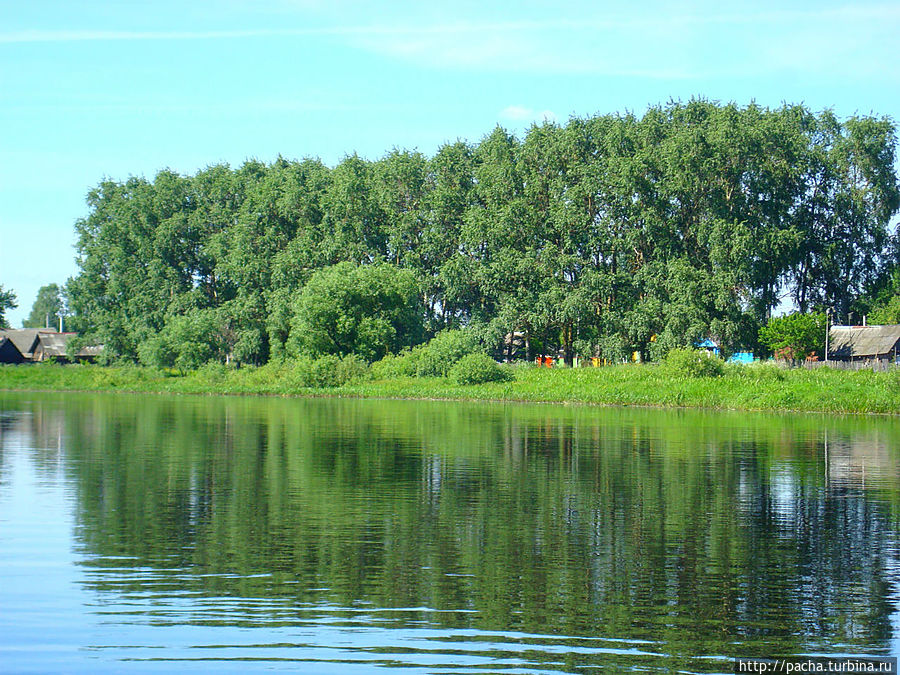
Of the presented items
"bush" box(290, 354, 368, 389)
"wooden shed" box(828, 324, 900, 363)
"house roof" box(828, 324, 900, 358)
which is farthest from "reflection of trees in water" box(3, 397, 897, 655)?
"house roof" box(828, 324, 900, 358)

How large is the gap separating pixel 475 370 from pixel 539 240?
1515cm

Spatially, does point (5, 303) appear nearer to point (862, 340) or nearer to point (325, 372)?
point (325, 372)

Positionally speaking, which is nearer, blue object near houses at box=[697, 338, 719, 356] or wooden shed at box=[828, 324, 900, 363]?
blue object near houses at box=[697, 338, 719, 356]

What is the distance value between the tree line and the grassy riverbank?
4447mm

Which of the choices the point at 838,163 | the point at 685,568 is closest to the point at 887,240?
the point at 838,163

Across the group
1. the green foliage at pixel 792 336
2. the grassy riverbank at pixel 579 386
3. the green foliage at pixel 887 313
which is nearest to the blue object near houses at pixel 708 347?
the green foliage at pixel 792 336

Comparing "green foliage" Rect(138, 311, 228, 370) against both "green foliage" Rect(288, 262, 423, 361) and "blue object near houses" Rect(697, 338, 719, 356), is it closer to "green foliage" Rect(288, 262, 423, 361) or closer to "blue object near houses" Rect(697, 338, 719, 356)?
"green foliage" Rect(288, 262, 423, 361)

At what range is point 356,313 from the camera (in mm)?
76125

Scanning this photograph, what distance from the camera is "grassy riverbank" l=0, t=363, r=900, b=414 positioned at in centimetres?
5316

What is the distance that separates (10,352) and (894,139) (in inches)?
3701

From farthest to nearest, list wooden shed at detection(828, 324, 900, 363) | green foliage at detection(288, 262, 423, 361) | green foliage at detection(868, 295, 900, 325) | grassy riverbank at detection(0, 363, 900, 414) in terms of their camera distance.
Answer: green foliage at detection(868, 295, 900, 325) < green foliage at detection(288, 262, 423, 361) < wooden shed at detection(828, 324, 900, 363) < grassy riverbank at detection(0, 363, 900, 414)

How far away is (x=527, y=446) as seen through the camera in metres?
31.4

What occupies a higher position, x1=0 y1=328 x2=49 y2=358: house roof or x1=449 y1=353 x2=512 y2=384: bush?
x1=0 y1=328 x2=49 y2=358: house roof

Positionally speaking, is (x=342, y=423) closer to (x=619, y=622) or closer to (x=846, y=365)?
(x=619, y=622)
